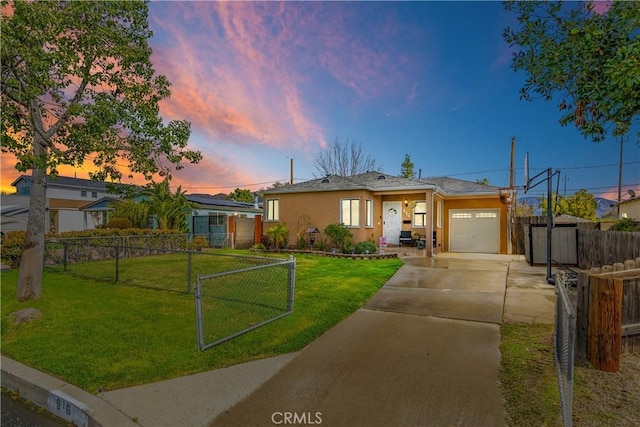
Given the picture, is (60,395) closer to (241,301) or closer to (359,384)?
(359,384)

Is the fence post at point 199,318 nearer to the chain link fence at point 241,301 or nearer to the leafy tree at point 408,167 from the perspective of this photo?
the chain link fence at point 241,301

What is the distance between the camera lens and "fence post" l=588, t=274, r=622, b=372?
3.62 meters

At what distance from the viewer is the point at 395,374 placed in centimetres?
359

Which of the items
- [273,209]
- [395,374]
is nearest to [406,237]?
[273,209]

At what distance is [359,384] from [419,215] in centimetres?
1451

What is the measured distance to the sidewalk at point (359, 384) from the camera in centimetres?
280

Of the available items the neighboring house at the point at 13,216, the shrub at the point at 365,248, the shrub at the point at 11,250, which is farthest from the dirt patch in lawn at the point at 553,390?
the neighboring house at the point at 13,216

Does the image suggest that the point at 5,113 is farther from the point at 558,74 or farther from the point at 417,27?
the point at 417,27

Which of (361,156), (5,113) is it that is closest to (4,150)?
(5,113)

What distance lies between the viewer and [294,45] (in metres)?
13.2

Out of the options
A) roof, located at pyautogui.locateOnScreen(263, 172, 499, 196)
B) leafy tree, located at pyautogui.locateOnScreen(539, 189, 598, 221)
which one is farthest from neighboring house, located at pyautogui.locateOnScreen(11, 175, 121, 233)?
leafy tree, located at pyautogui.locateOnScreen(539, 189, 598, 221)

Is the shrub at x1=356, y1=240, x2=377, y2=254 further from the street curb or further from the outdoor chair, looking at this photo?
the street curb

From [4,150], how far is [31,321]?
10.5 feet

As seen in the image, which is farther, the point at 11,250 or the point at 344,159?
the point at 344,159
